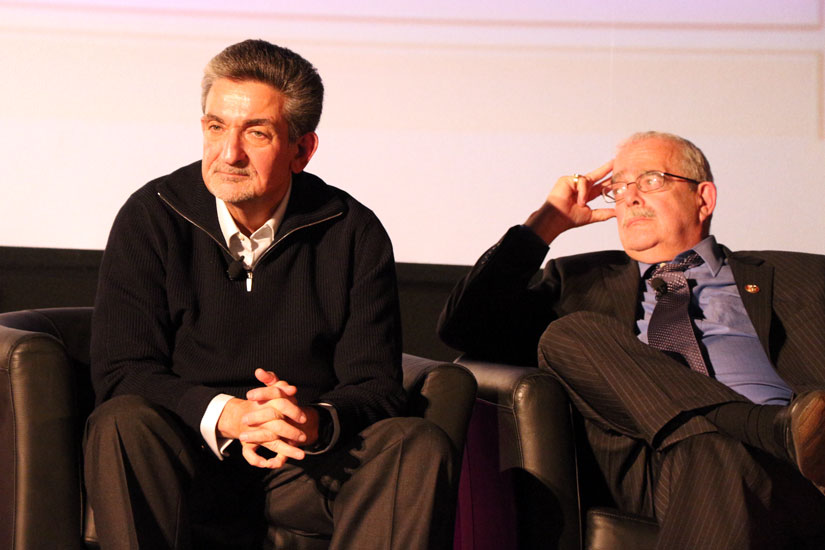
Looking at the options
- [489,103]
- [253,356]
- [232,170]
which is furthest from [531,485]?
[489,103]

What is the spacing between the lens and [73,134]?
9.52 ft

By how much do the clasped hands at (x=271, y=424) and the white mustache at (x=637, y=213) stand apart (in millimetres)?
1250

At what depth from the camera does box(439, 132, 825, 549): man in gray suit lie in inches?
69.4

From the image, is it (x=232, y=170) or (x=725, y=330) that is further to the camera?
(x=725, y=330)

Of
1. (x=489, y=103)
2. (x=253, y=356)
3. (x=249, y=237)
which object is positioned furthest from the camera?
(x=489, y=103)

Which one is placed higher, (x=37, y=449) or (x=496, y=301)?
(x=496, y=301)

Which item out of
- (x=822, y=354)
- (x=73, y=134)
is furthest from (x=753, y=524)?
(x=73, y=134)

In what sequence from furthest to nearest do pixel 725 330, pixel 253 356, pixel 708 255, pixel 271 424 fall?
pixel 708 255
pixel 725 330
pixel 253 356
pixel 271 424

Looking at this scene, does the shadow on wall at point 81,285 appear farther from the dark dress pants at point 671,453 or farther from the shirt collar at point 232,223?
the shirt collar at point 232,223

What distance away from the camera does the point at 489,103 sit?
118 inches

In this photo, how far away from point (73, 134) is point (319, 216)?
135cm

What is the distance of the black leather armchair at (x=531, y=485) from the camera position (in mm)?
1919

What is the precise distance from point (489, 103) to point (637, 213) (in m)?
0.70

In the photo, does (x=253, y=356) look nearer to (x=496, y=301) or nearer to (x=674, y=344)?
(x=496, y=301)
